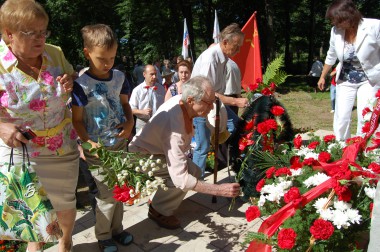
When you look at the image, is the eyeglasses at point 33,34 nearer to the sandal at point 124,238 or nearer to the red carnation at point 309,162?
the sandal at point 124,238

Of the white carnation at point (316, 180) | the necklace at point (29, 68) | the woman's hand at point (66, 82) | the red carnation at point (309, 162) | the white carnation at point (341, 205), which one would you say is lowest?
the white carnation at point (341, 205)

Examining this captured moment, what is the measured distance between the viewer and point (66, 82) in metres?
2.13

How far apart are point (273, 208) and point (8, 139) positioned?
1.66m

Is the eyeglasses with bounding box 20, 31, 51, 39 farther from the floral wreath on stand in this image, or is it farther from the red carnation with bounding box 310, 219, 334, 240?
the red carnation with bounding box 310, 219, 334, 240

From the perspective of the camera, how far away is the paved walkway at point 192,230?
9.09 feet

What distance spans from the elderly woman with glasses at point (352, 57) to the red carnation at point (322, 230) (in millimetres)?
2072

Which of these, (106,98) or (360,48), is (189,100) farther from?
(360,48)

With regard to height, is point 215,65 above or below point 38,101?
above

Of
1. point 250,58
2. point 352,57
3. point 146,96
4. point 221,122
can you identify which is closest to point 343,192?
point 221,122

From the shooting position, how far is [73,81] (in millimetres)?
2268

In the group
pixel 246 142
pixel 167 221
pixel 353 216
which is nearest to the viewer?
pixel 353 216

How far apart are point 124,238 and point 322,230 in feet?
5.33

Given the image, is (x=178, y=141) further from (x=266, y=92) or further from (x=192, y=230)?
(x=266, y=92)

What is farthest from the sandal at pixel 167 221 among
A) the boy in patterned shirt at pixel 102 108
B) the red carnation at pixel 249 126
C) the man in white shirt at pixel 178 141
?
the red carnation at pixel 249 126
